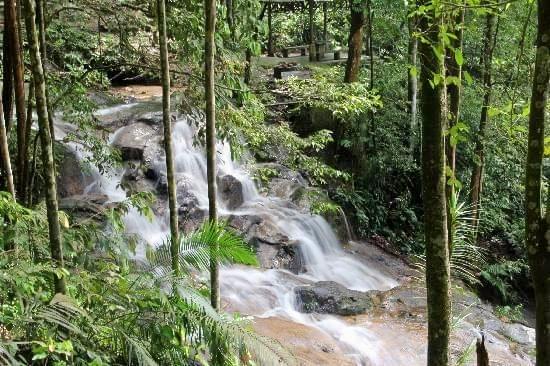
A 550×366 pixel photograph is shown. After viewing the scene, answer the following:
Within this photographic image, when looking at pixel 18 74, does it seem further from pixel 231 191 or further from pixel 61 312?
pixel 231 191

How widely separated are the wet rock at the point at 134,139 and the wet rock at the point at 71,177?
906mm

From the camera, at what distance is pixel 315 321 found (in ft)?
29.7

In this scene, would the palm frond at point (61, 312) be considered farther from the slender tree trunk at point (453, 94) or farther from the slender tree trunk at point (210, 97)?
the slender tree trunk at point (453, 94)

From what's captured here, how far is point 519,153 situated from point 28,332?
1476 cm

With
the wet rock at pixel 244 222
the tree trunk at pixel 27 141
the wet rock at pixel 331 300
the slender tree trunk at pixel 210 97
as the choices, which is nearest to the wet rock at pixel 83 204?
the wet rock at pixel 244 222

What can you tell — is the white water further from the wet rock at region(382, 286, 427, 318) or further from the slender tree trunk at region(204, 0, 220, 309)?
the slender tree trunk at region(204, 0, 220, 309)

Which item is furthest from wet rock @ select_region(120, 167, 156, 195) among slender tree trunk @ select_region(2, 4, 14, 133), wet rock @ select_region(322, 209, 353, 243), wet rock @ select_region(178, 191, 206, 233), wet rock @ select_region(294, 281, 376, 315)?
slender tree trunk @ select_region(2, 4, 14, 133)

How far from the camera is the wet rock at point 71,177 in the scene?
10.5 m

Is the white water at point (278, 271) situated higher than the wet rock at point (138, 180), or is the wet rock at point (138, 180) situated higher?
the wet rock at point (138, 180)

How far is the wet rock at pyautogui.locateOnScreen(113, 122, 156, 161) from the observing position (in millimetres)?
11648

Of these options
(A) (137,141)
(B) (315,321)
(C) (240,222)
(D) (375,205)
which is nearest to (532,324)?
(D) (375,205)

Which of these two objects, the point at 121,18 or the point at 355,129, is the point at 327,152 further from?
the point at 121,18

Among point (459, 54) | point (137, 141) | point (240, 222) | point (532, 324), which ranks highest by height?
point (459, 54)

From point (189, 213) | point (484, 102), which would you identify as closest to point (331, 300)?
point (189, 213)
